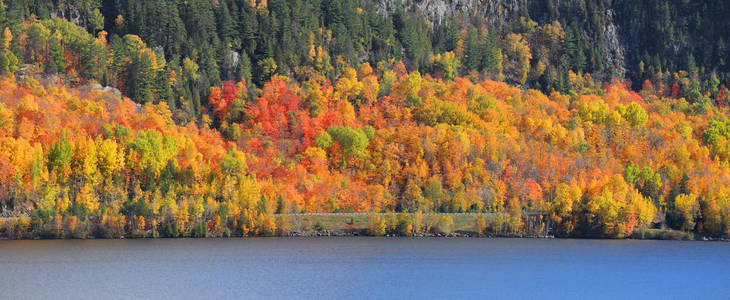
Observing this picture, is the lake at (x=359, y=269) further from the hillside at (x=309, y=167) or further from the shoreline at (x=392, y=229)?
the hillside at (x=309, y=167)

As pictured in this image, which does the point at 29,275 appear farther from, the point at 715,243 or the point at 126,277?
the point at 715,243

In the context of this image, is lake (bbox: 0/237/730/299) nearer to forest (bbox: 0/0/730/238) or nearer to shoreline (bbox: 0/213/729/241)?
shoreline (bbox: 0/213/729/241)

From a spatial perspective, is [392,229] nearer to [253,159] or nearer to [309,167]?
[309,167]

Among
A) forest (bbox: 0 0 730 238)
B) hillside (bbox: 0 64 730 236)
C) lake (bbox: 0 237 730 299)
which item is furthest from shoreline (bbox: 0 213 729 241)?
lake (bbox: 0 237 730 299)

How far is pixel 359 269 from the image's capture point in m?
102

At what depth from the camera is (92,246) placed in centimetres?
12081

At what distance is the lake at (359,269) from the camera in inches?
3418

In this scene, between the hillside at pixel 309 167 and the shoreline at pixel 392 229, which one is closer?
the shoreline at pixel 392 229

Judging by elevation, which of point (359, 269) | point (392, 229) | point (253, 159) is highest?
point (253, 159)

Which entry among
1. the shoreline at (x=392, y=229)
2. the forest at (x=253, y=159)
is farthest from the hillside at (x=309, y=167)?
the shoreline at (x=392, y=229)

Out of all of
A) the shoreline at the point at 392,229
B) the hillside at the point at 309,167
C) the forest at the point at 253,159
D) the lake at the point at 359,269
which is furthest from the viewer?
the forest at the point at 253,159

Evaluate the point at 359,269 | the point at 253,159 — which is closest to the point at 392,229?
A: the point at 253,159

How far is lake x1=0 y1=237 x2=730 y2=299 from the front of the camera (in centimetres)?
8681

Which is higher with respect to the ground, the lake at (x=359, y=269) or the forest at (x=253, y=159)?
the forest at (x=253, y=159)
